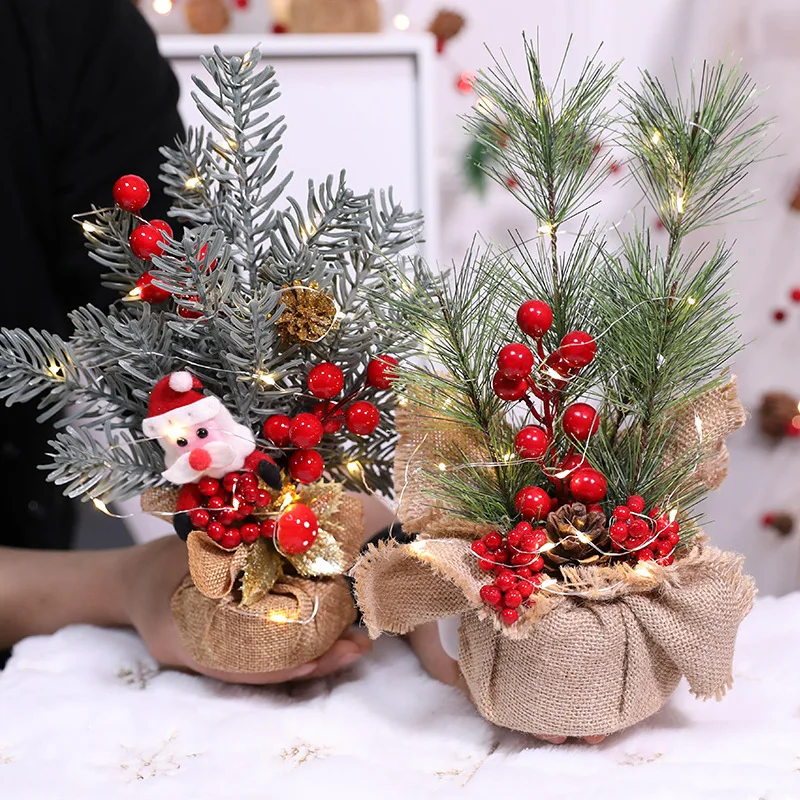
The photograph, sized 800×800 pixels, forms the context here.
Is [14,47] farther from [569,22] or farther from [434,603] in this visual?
[569,22]

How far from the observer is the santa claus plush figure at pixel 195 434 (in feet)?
1.45

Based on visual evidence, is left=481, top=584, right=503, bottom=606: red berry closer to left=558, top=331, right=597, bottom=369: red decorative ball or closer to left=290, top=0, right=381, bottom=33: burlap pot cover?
left=558, top=331, right=597, bottom=369: red decorative ball

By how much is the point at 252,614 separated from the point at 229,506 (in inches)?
2.6

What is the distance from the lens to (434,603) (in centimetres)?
46

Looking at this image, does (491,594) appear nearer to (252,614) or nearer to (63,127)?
(252,614)

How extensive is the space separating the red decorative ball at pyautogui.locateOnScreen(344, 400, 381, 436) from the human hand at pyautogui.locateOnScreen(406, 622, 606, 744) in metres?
0.14

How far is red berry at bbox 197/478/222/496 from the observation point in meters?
0.47

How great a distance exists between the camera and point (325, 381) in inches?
18.2

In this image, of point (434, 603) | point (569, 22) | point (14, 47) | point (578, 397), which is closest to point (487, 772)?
point (434, 603)

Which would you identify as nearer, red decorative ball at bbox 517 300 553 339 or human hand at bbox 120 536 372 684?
red decorative ball at bbox 517 300 553 339

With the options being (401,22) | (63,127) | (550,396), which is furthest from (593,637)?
(401,22)

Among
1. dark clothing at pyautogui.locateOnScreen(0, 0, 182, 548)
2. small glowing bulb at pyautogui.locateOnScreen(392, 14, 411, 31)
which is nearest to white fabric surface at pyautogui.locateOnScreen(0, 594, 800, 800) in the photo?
dark clothing at pyautogui.locateOnScreen(0, 0, 182, 548)

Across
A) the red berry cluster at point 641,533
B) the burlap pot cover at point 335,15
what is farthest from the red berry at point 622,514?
the burlap pot cover at point 335,15

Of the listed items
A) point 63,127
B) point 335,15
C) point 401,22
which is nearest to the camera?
point 63,127
